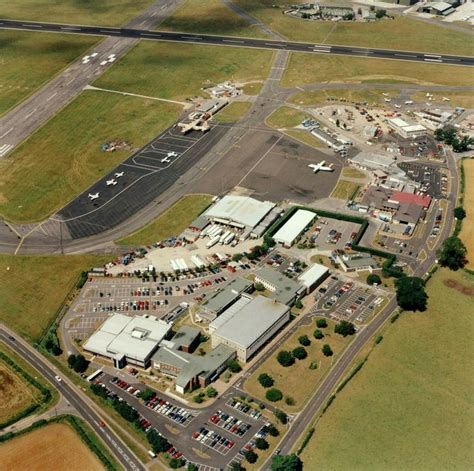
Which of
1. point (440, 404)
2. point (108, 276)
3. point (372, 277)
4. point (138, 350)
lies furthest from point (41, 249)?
point (440, 404)

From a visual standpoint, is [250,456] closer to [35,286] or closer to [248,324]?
[248,324]

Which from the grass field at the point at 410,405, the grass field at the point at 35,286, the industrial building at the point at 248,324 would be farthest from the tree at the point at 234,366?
the grass field at the point at 35,286

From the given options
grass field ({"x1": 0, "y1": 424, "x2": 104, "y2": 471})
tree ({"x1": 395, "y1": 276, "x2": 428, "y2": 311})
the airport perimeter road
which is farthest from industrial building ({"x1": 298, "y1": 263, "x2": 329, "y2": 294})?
grass field ({"x1": 0, "y1": 424, "x2": 104, "y2": 471})

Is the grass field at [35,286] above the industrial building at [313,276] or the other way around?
above

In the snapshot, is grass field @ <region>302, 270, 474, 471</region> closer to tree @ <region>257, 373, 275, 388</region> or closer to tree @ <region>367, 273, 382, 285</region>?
tree @ <region>367, 273, 382, 285</region>

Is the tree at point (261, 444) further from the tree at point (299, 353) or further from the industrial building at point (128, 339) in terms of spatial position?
the industrial building at point (128, 339)

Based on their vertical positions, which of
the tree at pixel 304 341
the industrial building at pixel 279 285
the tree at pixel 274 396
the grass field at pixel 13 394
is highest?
the industrial building at pixel 279 285
